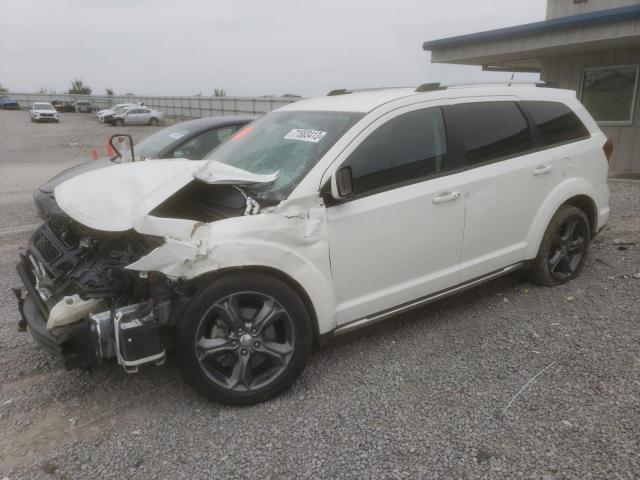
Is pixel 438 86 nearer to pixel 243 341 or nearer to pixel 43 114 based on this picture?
pixel 243 341

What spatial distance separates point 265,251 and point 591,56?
35.4ft

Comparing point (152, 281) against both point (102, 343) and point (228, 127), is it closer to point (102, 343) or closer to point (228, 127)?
point (102, 343)

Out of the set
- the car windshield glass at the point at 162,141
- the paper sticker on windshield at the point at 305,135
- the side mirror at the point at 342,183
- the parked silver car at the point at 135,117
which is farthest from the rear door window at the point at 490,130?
the parked silver car at the point at 135,117

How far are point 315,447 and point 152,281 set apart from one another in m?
1.24

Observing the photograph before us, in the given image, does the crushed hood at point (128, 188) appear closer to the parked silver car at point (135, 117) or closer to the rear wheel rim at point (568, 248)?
the rear wheel rim at point (568, 248)

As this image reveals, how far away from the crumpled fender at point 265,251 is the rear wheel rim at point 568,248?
2391mm

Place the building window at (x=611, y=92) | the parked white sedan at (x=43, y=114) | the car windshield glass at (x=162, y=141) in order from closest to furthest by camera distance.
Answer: the car windshield glass at (x=162, y=141) → the building window at (x=611, y=92) → the parked white sedan at (x=43, y=114)

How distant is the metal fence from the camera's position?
26.5 m

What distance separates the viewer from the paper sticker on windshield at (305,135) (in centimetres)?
340

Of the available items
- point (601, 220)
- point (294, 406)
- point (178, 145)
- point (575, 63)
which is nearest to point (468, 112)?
point (601, 220)

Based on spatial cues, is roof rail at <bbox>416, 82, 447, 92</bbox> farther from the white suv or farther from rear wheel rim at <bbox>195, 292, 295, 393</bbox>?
rear wheel rim at <bbox>195, 292, 295, 393</bbox>

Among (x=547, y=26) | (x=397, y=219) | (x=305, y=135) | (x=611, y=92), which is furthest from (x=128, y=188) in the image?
(x=611, y=92)

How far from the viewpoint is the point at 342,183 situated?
3.03 meters

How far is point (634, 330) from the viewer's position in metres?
3.85
